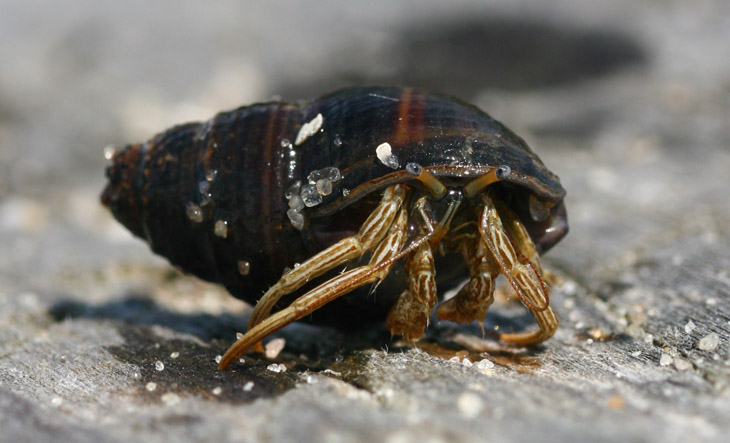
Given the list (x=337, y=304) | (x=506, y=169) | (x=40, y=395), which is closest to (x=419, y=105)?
(x=506, y=169)

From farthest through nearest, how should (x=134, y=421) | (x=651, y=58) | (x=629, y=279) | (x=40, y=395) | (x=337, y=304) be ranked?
(x=651, y=58)
(x=629, y=279)
(x=337, y=304)
(x=40, y=395)
(x=134, y=421)

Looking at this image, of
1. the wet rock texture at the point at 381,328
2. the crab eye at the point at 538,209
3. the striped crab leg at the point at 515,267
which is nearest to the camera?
Result: the wet rock texture at the point at 381,328

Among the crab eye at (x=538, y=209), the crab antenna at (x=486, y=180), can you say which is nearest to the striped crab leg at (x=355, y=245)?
the crab antenna at (x=486, y=180)

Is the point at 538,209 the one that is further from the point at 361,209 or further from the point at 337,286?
the point at 337,286

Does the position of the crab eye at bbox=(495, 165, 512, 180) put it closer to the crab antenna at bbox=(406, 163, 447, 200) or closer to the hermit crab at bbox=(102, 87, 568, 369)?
the hermit crab at bbox=(102, 87, 568, 369)

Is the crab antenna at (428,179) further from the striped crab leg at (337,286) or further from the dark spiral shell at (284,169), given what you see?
the striped crab leg at (337,286)

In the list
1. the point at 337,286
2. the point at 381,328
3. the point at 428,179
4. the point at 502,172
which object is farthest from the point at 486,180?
the point at 381,328

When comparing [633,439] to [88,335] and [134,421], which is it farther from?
[88,335]
